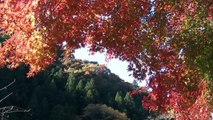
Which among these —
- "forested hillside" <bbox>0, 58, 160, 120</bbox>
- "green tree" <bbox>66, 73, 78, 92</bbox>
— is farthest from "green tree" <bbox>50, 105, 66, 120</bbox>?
"green tree" <bbox>66, 73, 78, 92</bbox>

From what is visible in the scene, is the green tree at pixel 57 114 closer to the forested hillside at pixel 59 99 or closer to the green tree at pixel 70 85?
the forested hillside at pixel 59 99

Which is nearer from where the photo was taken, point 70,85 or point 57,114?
point 57,114

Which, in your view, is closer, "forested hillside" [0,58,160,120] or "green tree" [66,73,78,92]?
"forested hillside" [0,58,160,120]

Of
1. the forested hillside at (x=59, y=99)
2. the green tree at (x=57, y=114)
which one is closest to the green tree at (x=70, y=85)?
the forested hillside at (x=59, y=99)

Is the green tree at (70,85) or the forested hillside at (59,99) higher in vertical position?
the green tree at (70,85)

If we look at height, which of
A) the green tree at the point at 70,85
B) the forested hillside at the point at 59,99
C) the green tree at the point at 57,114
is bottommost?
the green tree at the point at 57,114

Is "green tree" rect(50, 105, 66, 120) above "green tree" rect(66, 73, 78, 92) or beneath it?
beneath

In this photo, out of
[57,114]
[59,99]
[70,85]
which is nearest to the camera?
[57,114]

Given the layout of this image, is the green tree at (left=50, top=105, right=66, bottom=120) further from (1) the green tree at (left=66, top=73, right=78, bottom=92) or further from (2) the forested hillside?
(1) the green tree at (left=66, top=73, right=78, bottom=92)

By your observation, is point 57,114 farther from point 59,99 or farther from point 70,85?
point 70,85

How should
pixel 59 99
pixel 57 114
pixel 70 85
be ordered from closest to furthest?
pixel 57 114 → pixel 59 99 → pixel 70 85

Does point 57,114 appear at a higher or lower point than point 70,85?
lower

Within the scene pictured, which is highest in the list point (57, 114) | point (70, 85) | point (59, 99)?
point (70, 85)

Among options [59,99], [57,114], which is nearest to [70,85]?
[59,99]
